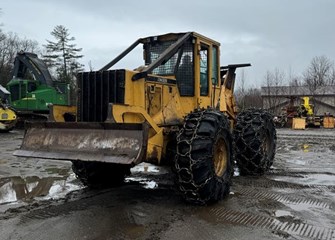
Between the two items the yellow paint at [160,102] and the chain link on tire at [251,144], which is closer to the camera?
the yellow paint at [160,102]

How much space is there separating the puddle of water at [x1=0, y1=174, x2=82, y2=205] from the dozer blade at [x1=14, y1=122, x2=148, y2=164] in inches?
46.0

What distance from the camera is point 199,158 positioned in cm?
577

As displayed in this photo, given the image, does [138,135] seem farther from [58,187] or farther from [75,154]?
[58,187]

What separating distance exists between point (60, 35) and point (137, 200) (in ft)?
155

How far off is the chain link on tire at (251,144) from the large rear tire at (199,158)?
2.38 meters

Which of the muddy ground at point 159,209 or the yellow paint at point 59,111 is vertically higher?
the yellow paint at point 59,111

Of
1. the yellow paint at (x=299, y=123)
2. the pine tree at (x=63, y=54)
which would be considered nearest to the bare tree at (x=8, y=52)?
the pine tree at (x=63, y=54)

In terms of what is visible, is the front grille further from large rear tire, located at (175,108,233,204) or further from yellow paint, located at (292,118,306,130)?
yellow paint, located at (292,118,306,130)

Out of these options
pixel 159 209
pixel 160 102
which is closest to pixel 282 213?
pixel 159 209

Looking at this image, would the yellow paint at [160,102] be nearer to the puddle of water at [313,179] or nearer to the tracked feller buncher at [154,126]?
the tracked feller buncher at [154,126]

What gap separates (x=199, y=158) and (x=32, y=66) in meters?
20.2

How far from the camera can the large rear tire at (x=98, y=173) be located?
24.4 feet

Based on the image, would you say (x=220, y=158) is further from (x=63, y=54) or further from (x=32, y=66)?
(x=63, y=54)

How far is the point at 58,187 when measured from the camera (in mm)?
Result: 7809
